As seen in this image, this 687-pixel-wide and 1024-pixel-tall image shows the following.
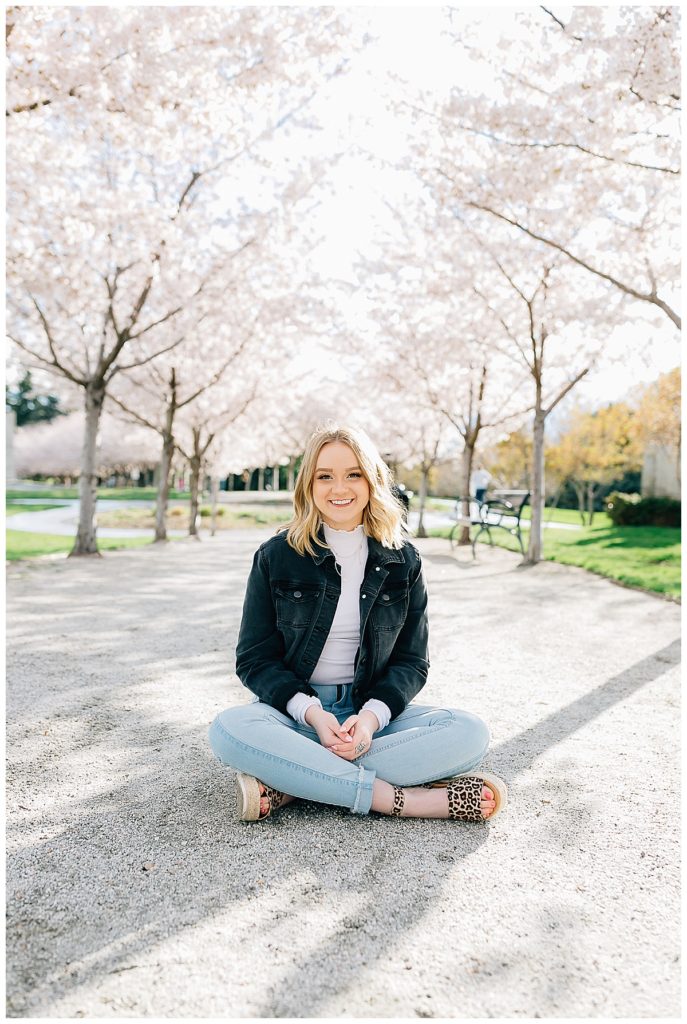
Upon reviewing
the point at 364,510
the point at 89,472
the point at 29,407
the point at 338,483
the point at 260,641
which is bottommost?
the point at 260,641

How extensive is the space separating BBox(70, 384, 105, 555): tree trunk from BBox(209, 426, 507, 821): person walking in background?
9.93 m

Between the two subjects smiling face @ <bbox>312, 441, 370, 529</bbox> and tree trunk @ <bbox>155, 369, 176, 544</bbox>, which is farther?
tree trunk @ <bbox>155, 369, 176, 544</bbox>

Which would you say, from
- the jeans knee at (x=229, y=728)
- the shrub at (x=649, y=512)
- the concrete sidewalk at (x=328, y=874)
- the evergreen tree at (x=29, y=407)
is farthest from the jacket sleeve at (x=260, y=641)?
the evergreen tree at (x=29, y=407)

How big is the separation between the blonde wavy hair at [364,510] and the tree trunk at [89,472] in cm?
998

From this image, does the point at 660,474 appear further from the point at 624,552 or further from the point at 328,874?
the point at 328,874

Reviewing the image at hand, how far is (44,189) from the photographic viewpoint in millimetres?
8391

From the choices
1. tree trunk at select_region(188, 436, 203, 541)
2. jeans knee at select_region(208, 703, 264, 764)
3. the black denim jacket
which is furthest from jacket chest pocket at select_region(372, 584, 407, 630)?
tree trunk at select_region(188, 436, 203, 541)

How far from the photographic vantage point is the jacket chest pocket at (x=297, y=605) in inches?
116

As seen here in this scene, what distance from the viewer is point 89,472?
40.5 ft

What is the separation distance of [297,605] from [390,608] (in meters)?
0.35

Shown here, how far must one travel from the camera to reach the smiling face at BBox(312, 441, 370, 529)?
3.00m

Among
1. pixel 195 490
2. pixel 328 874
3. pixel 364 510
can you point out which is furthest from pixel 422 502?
pixel 328 874

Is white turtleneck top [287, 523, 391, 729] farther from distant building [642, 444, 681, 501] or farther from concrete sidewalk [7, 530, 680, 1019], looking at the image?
distant building [642, 444, 681, 501]

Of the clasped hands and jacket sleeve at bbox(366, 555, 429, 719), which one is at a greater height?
jacket sleeve at bbox(366, 555, 429, 719)
